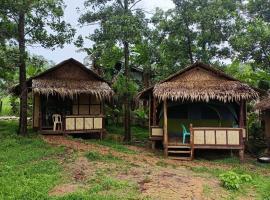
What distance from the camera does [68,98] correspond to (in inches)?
864

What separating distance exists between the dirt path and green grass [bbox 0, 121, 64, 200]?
51 centimetres

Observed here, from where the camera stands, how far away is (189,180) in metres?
11.9

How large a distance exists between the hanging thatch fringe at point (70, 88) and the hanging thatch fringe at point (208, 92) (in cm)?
463

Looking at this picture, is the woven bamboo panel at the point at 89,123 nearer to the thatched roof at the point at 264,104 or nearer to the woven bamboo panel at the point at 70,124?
the woven bamboo panel at the point at 70,124

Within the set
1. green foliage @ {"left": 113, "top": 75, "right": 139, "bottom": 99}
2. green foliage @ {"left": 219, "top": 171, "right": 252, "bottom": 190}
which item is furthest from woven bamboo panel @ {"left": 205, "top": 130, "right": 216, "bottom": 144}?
green foliage @ {"left": 113, "top": 75, "right": 139, "bottom": 99}

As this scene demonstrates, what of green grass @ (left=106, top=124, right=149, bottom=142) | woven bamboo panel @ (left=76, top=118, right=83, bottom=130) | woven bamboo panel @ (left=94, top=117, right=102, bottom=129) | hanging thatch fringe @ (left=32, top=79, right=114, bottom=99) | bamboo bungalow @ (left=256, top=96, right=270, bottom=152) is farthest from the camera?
green grass @ (left=106, top=124, right=149, bottom=142)

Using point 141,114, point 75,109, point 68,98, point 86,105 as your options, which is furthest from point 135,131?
point 68,98

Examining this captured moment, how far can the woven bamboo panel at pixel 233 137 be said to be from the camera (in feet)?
53.3

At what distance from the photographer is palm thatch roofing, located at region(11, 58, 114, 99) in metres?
19.6

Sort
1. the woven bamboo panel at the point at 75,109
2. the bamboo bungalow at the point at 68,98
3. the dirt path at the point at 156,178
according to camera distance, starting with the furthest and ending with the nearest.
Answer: the woven bamboo panel at the point at 75,109, the bamboo bungalow at the point at 68,98, the dirt path at the point at 156,178

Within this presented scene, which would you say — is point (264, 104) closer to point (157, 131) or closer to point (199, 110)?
point (199, 110)

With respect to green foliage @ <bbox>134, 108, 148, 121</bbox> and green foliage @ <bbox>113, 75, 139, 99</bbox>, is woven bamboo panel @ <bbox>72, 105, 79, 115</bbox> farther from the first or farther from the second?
green foliage @ <bbox>134, 108, 148, 121</bbox>

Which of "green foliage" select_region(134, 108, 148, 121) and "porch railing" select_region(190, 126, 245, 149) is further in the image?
"green foliage" select_region(134, 108, 148, 121)

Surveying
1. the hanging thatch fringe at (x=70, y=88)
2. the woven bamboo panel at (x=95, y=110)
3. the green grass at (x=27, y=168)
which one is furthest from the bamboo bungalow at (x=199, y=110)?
the green grass at (x=27, y=168)
